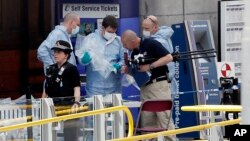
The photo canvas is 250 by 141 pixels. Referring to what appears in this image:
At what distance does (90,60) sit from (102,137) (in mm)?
1973

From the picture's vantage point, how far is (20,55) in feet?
48.4

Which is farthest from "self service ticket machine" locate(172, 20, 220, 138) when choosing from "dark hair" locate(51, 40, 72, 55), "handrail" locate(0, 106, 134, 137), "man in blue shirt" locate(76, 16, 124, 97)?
"handrail" locate(0, 106, 134, 137)

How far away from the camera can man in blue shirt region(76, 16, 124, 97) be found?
12164mm

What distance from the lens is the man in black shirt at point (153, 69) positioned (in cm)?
1134

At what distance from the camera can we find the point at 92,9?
48.0 ft

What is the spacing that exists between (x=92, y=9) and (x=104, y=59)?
2.54 metres

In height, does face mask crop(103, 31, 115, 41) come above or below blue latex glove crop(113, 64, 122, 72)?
above

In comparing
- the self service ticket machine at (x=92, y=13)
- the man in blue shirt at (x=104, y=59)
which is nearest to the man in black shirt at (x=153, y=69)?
the man in blue shirt at (x=104, y=59)

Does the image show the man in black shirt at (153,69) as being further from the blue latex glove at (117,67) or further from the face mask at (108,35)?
the face mask at (108,35)

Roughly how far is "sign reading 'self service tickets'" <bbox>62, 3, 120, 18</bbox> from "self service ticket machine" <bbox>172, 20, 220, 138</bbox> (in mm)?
1126

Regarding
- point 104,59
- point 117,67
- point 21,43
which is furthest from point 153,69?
point 21,43

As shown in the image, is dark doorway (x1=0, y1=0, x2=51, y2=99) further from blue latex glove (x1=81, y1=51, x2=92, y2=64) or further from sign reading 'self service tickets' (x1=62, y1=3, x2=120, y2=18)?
blue latex glove (x1=81, y1=51, x2=92, y2=64)

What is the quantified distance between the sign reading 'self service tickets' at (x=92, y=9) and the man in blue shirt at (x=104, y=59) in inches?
80.9

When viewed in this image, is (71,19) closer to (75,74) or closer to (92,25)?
(75,74)
